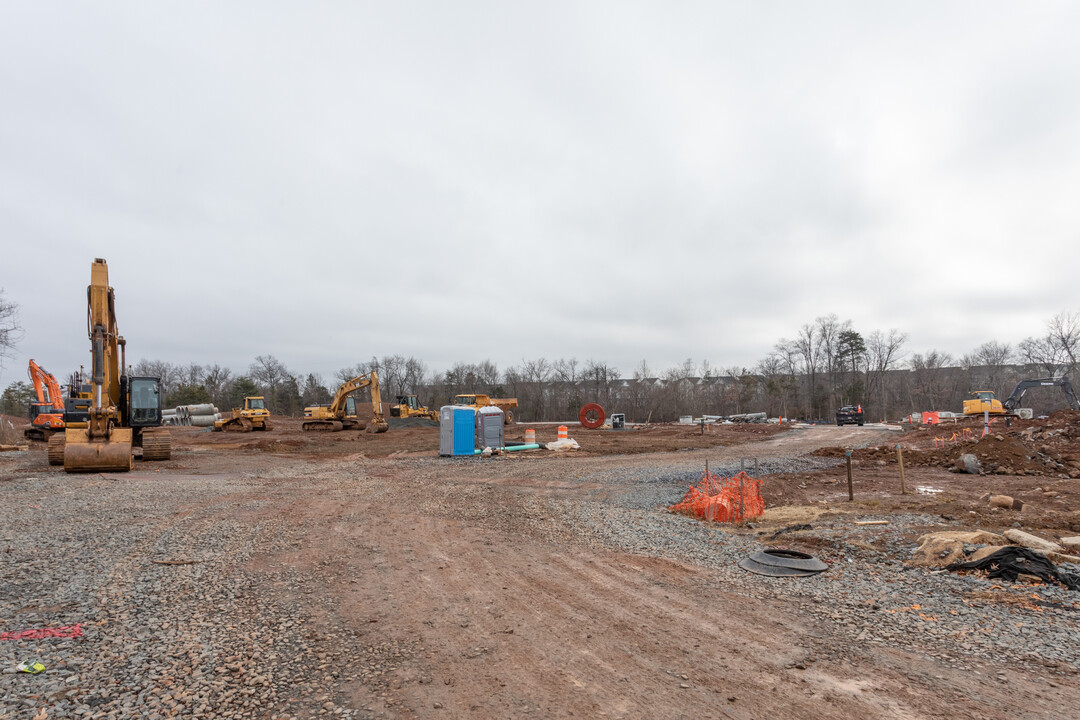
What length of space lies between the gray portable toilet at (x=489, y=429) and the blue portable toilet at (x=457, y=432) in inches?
25.1

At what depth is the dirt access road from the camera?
145 inches

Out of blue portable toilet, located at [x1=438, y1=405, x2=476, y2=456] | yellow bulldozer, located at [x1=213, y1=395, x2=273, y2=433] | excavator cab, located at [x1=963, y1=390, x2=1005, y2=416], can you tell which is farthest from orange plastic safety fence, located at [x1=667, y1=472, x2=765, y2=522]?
yellow bulldozer, located at [x1=213, y1=395, x2=273, y2=433]

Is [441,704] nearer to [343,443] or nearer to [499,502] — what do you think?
[499,502]

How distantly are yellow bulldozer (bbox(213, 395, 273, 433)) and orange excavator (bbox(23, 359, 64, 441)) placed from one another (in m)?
11.0

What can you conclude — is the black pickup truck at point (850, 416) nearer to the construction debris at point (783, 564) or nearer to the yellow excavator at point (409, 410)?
the yellow excavator at point (409, 410)

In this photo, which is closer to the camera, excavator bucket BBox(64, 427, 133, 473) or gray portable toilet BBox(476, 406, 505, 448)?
excavator bucket BBox(64, 427, 133, 473)

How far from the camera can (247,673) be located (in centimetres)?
402

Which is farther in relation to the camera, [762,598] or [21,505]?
[21,505]

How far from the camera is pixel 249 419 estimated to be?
42781mm

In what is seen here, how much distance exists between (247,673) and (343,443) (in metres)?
29.3

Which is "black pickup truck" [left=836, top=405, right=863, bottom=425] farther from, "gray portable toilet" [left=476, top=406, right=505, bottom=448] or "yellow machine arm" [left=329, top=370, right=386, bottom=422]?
"yellow machine arm" [left=329, top=370, right=386, bottom=422]

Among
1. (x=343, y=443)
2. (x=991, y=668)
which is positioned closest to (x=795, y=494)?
(x=991, y=668)

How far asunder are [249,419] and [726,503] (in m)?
41.5

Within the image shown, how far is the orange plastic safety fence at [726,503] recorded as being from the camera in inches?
433
